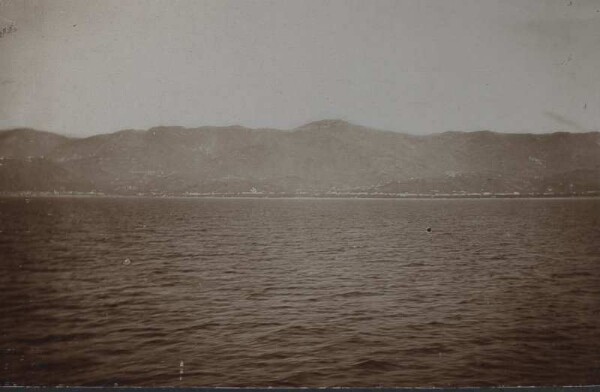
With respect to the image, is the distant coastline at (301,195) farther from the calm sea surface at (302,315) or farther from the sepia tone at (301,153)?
the calm sea surface at (302,315)

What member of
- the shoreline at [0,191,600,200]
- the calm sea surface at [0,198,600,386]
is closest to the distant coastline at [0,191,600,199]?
the shoreline at [0,191,600,200]

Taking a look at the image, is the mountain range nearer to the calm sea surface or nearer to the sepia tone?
the sepia tone

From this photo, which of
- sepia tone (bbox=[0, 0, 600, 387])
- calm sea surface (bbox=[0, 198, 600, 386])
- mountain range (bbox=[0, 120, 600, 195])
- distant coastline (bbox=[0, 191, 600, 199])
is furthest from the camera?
distant coastline (bbox=[0, 191, 600, 199])

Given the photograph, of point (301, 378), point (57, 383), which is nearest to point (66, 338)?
point (57, 383)

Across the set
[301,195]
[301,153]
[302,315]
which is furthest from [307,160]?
[302,315]

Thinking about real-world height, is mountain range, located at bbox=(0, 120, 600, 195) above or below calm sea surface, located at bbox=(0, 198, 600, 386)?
above

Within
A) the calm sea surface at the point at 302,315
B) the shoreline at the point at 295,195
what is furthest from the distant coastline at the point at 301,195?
the calm sea surface at the point at 302,315
